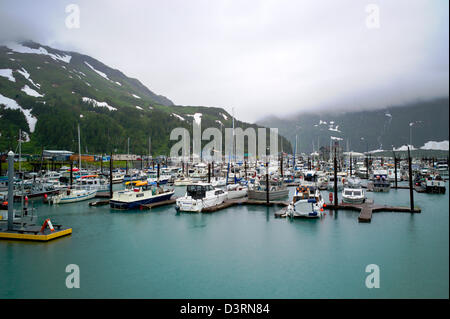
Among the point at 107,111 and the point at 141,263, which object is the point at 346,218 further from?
the point at 107,111

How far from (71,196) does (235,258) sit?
25979mm

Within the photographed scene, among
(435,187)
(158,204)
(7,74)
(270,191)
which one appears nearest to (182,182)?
(158,204)

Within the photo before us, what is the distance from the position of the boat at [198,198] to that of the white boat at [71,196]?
14.1m

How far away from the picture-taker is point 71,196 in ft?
115

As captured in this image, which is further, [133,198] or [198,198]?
[133,198]

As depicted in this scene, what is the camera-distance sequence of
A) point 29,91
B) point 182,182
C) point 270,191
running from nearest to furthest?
1. point 270,191
2. point 182,182
3. point 29,91

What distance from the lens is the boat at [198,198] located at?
29172mm

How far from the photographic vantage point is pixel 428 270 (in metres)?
14.9
